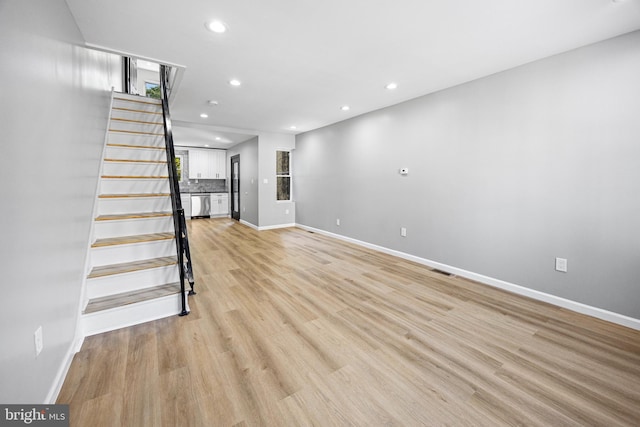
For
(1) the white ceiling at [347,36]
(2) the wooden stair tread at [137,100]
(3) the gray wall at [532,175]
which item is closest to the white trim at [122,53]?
(1) the white ceiling at [347,36]

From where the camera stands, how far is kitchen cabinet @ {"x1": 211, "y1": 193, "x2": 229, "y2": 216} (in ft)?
27.7

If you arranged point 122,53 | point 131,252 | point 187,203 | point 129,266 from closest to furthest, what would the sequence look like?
1. point 129,266
2. point 131,252
3. point 122,53
4. point 187,203

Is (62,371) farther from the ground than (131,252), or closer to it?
closer to it

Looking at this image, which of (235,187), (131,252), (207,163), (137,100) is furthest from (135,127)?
(207,163)

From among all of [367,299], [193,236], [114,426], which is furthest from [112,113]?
[367,299]

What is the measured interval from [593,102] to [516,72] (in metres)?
0.79

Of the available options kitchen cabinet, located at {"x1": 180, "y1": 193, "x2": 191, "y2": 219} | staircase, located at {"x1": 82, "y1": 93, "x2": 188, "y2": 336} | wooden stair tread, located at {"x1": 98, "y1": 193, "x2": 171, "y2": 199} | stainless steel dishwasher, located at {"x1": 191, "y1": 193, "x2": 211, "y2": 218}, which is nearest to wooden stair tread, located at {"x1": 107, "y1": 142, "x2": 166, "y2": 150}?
staircase, located at {"x1": 82, "y1": 93, "x2": 188, "y2": 336}

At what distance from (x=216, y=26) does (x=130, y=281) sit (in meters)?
2.42

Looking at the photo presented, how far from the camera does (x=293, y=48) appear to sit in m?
2.49

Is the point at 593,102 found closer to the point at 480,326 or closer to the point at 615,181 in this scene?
the point at 615,181

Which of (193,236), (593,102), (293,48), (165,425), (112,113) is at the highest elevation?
(293,48)

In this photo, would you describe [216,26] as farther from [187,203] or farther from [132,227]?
[187,203]

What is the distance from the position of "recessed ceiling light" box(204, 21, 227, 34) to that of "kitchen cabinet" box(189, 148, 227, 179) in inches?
272

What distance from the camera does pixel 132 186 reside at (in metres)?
3.05
